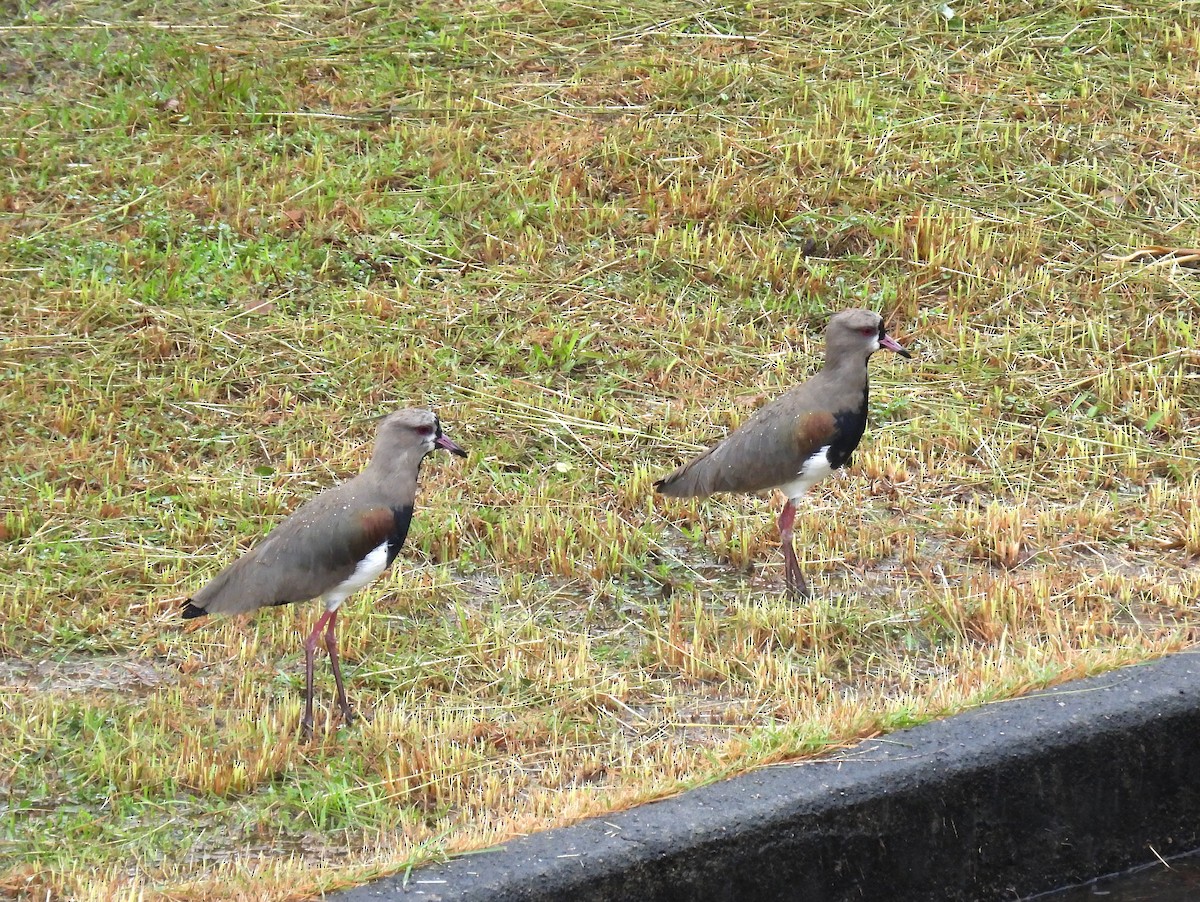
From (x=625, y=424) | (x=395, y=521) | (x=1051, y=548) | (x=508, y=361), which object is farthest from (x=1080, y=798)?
(x=508, y=361)

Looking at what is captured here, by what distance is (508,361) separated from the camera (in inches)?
332

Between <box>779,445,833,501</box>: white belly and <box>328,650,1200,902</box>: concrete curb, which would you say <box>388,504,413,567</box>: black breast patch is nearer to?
<box>328,650,1200,902</box>: concrete curb

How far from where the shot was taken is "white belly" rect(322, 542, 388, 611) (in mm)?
5844

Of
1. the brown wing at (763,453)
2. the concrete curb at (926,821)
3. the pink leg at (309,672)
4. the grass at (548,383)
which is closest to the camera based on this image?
the concrete curb at (926,821)

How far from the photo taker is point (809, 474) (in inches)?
266

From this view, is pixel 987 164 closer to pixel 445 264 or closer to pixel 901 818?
pixel 445 264

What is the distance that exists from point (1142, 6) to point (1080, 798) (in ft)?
24.6

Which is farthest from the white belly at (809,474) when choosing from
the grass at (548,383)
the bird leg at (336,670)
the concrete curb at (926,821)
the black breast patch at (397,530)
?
the bird leg at (336,670)

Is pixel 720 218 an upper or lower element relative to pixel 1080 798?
upper

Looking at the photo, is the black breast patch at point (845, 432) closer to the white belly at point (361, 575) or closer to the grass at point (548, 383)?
the grass at point (548, 383)

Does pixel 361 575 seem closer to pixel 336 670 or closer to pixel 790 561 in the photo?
pixel 336 670

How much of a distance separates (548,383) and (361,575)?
2.65m

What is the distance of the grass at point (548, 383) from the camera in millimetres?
5613

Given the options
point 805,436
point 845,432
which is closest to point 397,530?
point 805,436
